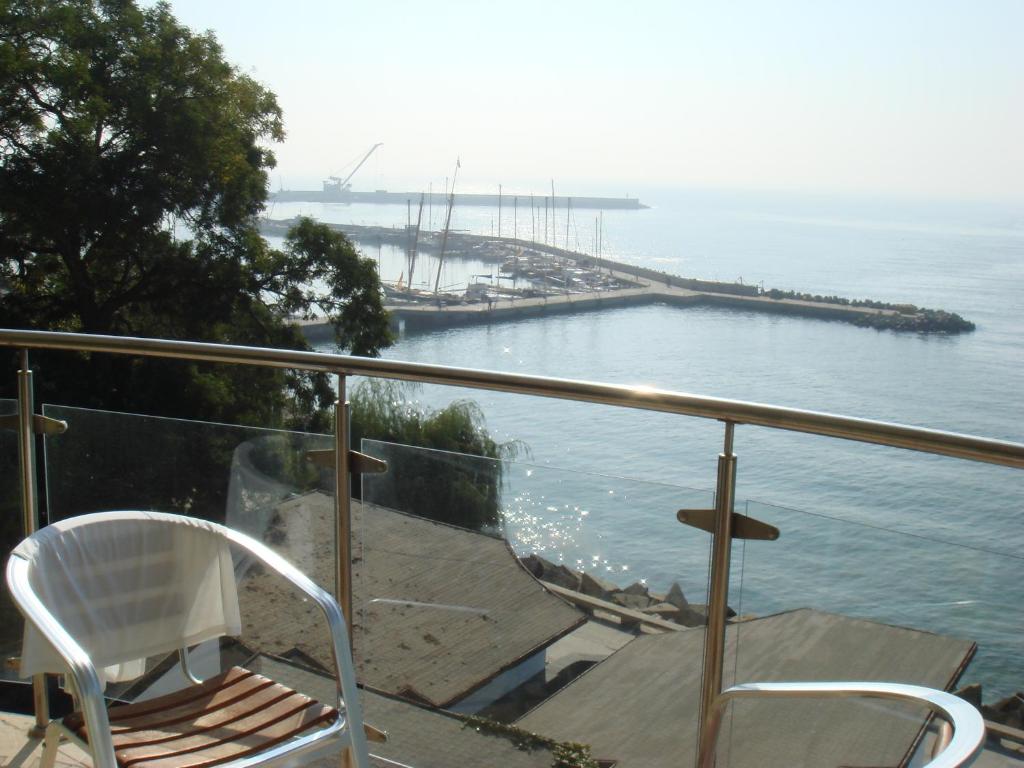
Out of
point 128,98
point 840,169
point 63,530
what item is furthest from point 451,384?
point 840,169

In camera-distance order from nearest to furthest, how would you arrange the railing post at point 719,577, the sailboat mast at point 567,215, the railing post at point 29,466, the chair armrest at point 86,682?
the chair armrest at point 86,682
the railing post at point 719,577
the railing post at point 29,466
the sailboat mast at point 567,215

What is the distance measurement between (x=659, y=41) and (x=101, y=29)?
4256 centimetres

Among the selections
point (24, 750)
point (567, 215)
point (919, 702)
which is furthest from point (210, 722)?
point (567, 215)

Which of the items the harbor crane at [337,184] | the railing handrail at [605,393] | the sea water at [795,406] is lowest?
the sea water at [795,406]

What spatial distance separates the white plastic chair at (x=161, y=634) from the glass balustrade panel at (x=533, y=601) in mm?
369

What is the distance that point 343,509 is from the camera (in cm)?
210

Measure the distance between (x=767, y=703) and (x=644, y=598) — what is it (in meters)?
0.28

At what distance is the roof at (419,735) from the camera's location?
1.98m

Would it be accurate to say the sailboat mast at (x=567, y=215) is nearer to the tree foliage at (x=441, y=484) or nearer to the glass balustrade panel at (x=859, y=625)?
the tree foliage at (x=441, y=484)

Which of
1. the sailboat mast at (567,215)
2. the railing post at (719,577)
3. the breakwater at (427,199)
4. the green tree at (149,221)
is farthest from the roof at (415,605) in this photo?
the sailboat mast at (567,215)

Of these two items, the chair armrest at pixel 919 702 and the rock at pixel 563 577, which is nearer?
the chair armrest at pixel 919 702

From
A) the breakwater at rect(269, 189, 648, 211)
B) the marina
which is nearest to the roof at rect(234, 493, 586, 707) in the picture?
the breakwater at rect(269, 189, 648, 211)

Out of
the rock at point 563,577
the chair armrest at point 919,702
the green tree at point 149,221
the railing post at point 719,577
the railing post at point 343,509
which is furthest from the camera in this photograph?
the green tree at point 149,221

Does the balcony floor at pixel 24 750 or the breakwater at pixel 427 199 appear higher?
the breakwater at pixel 427 199
